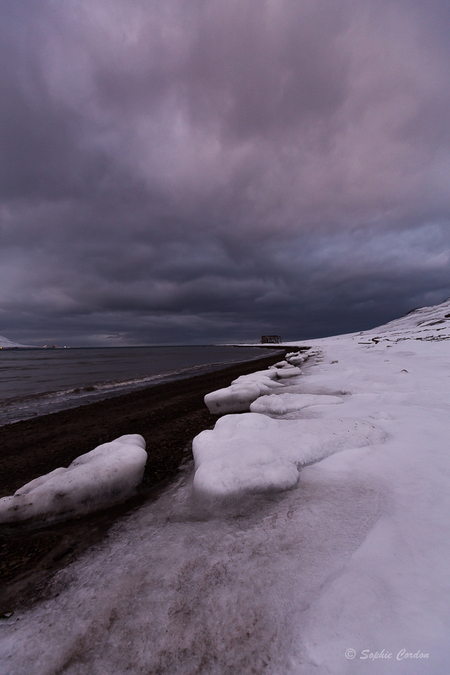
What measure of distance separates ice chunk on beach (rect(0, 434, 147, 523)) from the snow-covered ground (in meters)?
0.53

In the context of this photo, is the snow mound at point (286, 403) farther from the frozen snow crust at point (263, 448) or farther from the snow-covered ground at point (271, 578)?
the snow-covered ground at point (271, 578)

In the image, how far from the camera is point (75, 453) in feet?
19.4

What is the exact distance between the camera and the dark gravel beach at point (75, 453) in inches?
99.7

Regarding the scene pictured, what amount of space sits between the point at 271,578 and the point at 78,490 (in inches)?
102

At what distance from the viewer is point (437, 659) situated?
128 cm

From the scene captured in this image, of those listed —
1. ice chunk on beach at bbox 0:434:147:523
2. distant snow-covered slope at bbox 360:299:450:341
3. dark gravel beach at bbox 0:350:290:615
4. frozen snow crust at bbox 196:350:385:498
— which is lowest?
dark gravel beach at bbox 0:350:290:615

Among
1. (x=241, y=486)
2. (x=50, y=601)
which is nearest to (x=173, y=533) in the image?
(x=241, y=486)

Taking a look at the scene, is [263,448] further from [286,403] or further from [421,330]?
[421,330]

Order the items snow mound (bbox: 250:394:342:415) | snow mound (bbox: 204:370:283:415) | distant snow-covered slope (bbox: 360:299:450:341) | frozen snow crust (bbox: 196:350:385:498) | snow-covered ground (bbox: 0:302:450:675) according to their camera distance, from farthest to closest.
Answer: distant snow-covered slope (bbox: 360:299:450:341), snow mound (bbox: 204:370:283:415), snow mound (bbox: 250:394:342:415), frozen snow crust (bbox: 196:350:385:498), snow-covered ground (bbox: 0:302:450:675)

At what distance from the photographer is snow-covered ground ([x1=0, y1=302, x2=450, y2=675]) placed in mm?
1454

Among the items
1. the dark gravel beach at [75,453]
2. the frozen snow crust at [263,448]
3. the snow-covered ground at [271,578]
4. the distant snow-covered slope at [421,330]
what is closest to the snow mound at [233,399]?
the dark gravel beach at [75,453]

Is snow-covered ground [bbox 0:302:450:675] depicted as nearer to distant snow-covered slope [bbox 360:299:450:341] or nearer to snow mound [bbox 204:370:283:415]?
snow mound [bbox 204:370:283:415]

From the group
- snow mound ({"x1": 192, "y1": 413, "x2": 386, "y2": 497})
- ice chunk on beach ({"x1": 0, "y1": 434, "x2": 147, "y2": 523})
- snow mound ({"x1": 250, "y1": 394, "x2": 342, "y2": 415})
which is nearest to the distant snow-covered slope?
snow mound ({"x1": 250, "y1": 394, "x2": 342, "y2": 415})

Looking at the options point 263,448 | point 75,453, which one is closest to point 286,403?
point 263,448
